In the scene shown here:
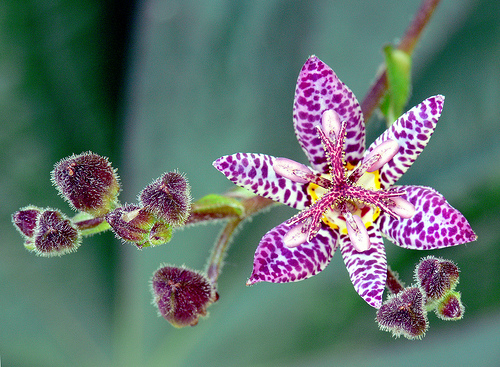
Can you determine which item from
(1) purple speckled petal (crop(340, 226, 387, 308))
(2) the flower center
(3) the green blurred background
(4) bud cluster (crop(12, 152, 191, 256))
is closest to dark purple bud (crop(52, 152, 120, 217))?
(4) bud cluster (crop(12, 152, 191, 256))

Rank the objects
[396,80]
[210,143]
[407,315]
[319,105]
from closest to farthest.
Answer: [407,315], [319,105], [396,80], [210,143]

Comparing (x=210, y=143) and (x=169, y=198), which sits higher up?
(x=210, y=143)

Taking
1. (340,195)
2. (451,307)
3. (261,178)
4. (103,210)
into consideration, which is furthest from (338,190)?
(103,210)

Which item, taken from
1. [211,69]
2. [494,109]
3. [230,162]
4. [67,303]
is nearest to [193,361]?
[67,303]

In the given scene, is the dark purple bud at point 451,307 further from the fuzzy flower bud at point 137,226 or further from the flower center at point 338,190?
the fuzzy flower bud at point 137,226

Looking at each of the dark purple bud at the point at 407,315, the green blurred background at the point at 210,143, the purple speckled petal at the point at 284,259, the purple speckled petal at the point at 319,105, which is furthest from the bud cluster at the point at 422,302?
the green blurred background at the point at 210,143

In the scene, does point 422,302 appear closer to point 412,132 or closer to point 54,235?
point 412,132

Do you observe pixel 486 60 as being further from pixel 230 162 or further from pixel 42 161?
pixel 42 161
